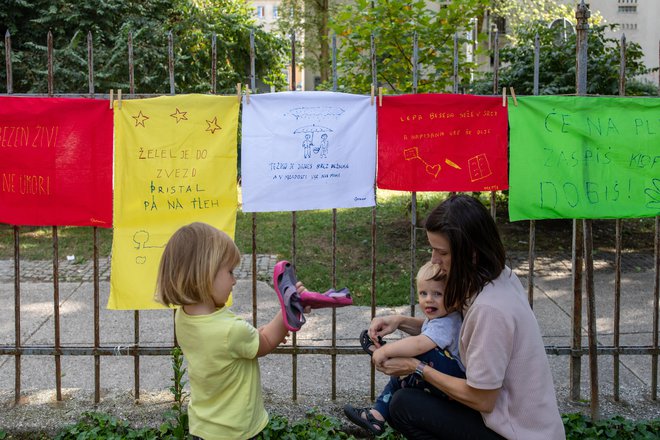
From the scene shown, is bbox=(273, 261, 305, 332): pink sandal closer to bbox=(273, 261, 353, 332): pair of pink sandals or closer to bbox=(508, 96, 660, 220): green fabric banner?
bbox=(273, 261, 353, 332): pair of pink sandals

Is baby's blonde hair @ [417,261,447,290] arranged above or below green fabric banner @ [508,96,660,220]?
below

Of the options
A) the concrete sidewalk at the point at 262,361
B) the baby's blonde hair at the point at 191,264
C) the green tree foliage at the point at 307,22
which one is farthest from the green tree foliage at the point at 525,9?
the baby's blonde hair at the point at 191,264

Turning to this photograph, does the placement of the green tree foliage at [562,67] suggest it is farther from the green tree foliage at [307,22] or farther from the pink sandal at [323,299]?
the green tree foliage at [307,22]

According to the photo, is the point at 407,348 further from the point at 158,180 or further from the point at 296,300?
the point at 158,180

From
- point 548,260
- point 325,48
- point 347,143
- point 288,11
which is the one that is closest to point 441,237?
point 347,143

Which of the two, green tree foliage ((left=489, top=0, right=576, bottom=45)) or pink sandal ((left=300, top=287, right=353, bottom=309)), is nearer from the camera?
pink sandal ((left=300, top=287, right=353, bottom=309))

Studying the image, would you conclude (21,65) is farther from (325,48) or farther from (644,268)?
(325,48)

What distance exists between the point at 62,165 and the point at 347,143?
1562mm

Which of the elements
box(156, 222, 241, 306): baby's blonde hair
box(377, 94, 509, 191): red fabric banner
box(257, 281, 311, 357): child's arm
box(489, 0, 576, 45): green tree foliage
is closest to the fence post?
box(377, 94, 509, 191): red fabric banner

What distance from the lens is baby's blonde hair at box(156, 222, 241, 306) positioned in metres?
2.47

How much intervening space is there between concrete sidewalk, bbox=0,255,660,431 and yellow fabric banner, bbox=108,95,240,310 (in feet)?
1.82

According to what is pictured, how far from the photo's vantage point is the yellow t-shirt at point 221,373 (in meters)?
2.54

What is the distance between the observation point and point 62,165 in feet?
11.8

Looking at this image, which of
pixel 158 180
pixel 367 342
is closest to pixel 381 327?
pixel 367 342
